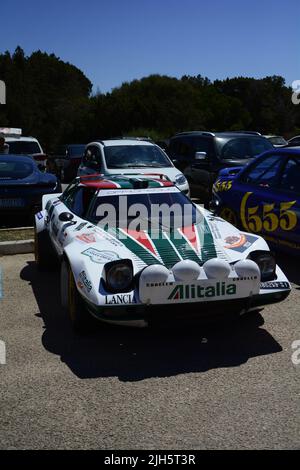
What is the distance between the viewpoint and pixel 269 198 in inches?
280

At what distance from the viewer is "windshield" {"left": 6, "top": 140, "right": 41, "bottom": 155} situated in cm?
1712

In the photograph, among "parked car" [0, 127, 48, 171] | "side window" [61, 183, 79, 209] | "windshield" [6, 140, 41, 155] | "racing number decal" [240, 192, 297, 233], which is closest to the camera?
"side window" [61, 183, 79, 209]

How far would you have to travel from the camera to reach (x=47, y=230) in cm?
688

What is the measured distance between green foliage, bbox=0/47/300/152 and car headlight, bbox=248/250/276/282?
2910cm

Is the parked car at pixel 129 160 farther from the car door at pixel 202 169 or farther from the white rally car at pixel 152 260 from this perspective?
the white rally car at pixel 152 260

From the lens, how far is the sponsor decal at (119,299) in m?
4.37

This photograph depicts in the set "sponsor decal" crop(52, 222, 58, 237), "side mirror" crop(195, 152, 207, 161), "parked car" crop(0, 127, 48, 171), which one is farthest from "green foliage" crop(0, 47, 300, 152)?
"sponsor decal" crop(52, 222, 58, 237)

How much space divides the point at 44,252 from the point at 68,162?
516 inches

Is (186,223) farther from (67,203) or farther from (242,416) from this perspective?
(242,416)

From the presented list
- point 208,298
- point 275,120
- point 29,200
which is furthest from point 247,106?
point 208,298

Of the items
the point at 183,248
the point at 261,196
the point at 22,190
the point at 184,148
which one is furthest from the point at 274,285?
the point at 184,148

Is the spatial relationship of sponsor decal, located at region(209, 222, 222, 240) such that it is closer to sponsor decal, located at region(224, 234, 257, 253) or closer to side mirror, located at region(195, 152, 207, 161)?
sponsor decal, located at region(224, 234, 257, 253)

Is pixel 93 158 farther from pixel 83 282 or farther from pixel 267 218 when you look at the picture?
pixel 83 282

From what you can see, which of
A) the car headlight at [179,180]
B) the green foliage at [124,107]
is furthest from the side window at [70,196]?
the green foliage at [124,107]
